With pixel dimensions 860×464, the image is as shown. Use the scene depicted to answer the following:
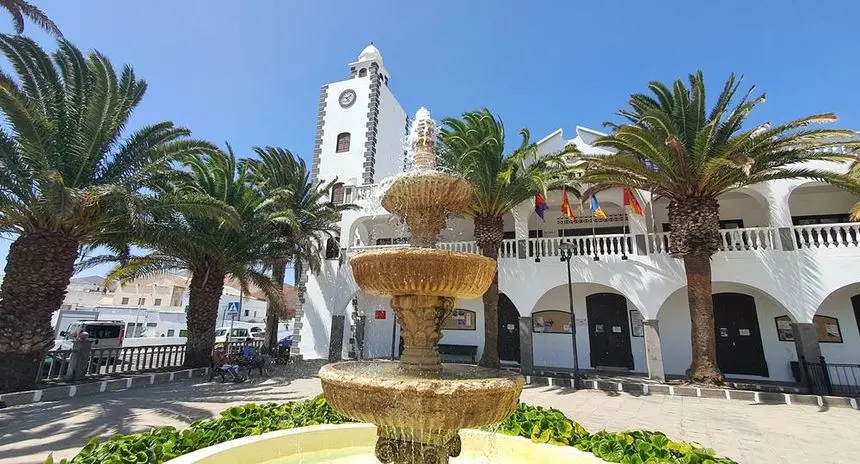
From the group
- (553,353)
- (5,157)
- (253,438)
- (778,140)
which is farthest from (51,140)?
(778,140)

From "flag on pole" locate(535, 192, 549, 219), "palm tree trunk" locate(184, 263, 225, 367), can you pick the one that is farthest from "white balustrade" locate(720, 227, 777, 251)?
"palm tree trunk" locate(184, 263, 225, 367)

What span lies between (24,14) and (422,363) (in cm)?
1256

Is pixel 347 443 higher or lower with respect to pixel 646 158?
lower

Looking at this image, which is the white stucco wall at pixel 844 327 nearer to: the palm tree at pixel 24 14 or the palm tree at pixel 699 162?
the palm tree at pixel 699 162

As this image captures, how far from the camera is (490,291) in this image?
1388 centimetres

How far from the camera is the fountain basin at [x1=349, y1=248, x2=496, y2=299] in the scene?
3.67 meters

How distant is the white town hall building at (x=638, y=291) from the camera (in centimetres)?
1239

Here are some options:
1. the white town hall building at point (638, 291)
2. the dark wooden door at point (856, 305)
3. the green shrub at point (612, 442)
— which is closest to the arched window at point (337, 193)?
the white town hall building at point (638, 291)

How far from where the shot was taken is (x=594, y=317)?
1616 cm

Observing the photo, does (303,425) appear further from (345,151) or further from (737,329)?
(345,151)

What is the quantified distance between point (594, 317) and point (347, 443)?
13417 mm

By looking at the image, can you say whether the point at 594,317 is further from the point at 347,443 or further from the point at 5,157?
the point at 5,157

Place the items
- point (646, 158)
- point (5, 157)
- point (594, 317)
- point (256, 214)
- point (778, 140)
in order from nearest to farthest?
1. point (5, 157)
2. point (778, 140)
3. point (646, 158)
4. point (256, 214)
5. point (594, 317)

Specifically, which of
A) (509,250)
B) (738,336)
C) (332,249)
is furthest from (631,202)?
(332,249)
